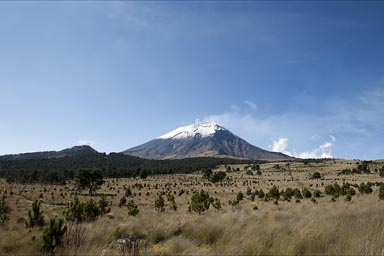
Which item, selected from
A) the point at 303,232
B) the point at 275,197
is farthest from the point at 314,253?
the point at 275,197

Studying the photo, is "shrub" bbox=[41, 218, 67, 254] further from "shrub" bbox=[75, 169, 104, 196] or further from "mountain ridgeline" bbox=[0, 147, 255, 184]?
"mountain ridgeline" bbox=[0, 147, 255, 184]

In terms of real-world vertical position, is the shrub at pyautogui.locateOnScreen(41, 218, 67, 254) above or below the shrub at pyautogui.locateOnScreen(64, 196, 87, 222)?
above

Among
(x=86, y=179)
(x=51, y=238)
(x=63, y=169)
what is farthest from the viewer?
(x=63, y=169)

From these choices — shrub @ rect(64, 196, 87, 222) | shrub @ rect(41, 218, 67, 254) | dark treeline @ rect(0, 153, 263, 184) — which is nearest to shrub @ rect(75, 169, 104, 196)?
dark treeline @ rect(0, 153, 263, 184)

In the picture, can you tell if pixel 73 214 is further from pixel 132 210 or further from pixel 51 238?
pixel 132 210

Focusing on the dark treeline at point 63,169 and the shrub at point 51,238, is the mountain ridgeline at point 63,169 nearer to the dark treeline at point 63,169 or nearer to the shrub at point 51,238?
the dark treeline at point 63,169

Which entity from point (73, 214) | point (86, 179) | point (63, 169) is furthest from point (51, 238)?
point (63, 169)

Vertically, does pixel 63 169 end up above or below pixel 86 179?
above

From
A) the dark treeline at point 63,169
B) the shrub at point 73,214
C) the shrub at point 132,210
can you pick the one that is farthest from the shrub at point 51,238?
the dark treeline at point 63,169

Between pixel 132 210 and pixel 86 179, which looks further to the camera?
pixel 86 179

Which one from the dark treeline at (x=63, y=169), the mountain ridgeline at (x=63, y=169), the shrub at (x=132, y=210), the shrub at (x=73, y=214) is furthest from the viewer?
the mountain ridgeline at (x=63, y=169)

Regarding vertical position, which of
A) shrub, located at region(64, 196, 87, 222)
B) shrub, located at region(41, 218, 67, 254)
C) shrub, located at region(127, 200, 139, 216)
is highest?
shrub, located at region(41, 218, 67, 254)

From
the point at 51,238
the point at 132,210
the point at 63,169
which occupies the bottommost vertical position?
the point at 132,210

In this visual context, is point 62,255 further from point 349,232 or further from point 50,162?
point 50,162
